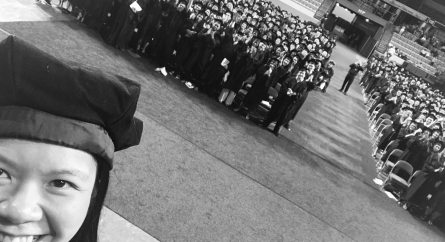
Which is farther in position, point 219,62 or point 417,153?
point 417,153

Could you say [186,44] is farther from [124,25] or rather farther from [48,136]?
[48,136]

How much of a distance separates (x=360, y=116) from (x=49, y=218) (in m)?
15.3

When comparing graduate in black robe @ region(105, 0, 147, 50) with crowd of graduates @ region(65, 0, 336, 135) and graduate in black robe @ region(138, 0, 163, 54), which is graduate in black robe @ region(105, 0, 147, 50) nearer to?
crowd of graduates @ region(65, 0, 336, 135)

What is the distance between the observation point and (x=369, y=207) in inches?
260

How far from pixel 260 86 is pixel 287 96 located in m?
0.66

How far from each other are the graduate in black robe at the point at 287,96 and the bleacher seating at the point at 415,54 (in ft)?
95.5

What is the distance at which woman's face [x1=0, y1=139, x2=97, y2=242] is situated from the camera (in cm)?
92

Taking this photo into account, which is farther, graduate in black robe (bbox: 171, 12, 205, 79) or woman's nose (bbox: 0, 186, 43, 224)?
graduate in black robe (bbox: 171, 12, 205, 79)

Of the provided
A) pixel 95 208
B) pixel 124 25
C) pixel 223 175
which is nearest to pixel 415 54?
pixel 124 25

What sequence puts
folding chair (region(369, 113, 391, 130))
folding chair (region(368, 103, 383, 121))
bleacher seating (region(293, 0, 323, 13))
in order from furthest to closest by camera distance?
1. bleacher seating (region(293, 0, 323, 13))
2. folding chair (region(368, 103, 383, 121))
3. folding chair (region(369, 113, 391, 130))

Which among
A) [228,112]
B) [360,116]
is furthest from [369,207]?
[360,116]

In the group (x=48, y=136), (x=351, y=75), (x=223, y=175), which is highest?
(x=351, y=75)

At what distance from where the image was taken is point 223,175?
5.12 meters

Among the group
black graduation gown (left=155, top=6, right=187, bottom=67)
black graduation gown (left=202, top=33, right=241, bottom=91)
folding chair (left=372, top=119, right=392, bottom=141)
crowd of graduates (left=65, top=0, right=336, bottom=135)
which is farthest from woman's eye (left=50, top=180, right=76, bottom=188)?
folding chair (left=372, top=119, right=392, bottom=141)
